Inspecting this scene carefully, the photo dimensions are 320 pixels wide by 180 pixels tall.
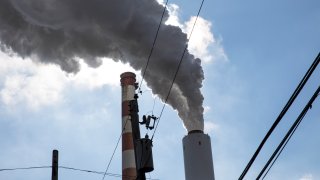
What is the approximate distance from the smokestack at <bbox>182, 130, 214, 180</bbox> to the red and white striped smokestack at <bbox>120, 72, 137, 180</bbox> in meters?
8.37

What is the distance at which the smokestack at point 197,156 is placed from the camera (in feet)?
45.0

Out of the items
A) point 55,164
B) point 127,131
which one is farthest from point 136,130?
point 127,131

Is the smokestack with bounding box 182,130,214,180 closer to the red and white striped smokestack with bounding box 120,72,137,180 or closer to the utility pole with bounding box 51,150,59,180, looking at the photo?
the utility pole with bounding box 51,150,59,180

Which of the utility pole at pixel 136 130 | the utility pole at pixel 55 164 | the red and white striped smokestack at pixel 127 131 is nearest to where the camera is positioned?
the utility pole at pixel 136 130

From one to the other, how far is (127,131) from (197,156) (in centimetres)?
1032

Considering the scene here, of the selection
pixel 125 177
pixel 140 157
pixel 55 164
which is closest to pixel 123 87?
pixel 125 177

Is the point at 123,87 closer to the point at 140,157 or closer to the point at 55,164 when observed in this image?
the point at 55,164

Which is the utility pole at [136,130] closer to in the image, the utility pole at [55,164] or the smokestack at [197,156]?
the utility pole at [55,164]

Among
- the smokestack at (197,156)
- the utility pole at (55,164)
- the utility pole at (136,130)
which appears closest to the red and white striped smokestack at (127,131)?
the smokestack at (197,156)

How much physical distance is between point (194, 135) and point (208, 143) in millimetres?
510

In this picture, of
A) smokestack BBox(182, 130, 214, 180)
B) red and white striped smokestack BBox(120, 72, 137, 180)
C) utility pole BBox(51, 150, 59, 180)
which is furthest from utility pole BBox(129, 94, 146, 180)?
red and white striped smokestack BBox(120, 72, 137, 180)

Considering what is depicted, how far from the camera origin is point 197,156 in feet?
46.0

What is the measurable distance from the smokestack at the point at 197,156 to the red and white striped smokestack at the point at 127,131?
837cm

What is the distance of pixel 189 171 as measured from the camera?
45.3 ft
